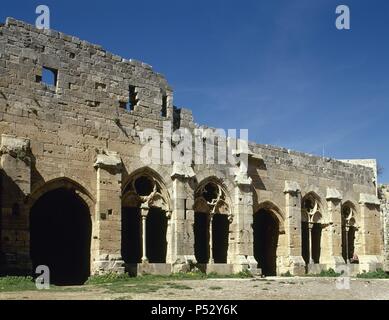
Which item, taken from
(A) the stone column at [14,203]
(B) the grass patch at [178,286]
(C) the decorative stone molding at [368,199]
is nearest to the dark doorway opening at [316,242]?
(C) the decorative stone molding at [368,199]

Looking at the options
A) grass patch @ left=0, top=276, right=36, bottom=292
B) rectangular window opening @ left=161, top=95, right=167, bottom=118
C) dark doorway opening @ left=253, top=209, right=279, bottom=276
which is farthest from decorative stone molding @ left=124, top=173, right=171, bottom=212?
dark doorway opening @ left=253, top=209, right=279, bottom=276

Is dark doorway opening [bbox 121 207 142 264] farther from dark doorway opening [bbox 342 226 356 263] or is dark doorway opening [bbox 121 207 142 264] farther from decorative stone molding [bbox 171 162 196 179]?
dark doorway opening [bbox 342 226 356 263]

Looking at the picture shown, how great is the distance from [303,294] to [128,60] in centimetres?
920

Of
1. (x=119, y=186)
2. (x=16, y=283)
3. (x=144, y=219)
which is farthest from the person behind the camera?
(x=144, y=219)

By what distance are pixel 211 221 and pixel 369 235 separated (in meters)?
10.0

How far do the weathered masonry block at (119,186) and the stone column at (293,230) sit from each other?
0.06 meters

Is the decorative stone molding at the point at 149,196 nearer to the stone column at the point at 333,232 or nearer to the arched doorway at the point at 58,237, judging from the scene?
the arched doorway at the point at 58,237

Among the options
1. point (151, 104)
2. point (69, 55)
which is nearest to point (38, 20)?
point (69, 55)

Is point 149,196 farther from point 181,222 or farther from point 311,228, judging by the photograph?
point 311,228

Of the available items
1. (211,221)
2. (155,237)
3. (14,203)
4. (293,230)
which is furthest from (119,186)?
(293,230)

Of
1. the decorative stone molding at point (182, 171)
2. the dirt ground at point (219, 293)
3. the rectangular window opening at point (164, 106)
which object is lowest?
the dirt ground at point (219, 293)

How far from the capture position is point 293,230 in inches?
887

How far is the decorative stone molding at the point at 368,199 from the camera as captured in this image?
2638 centimetres
